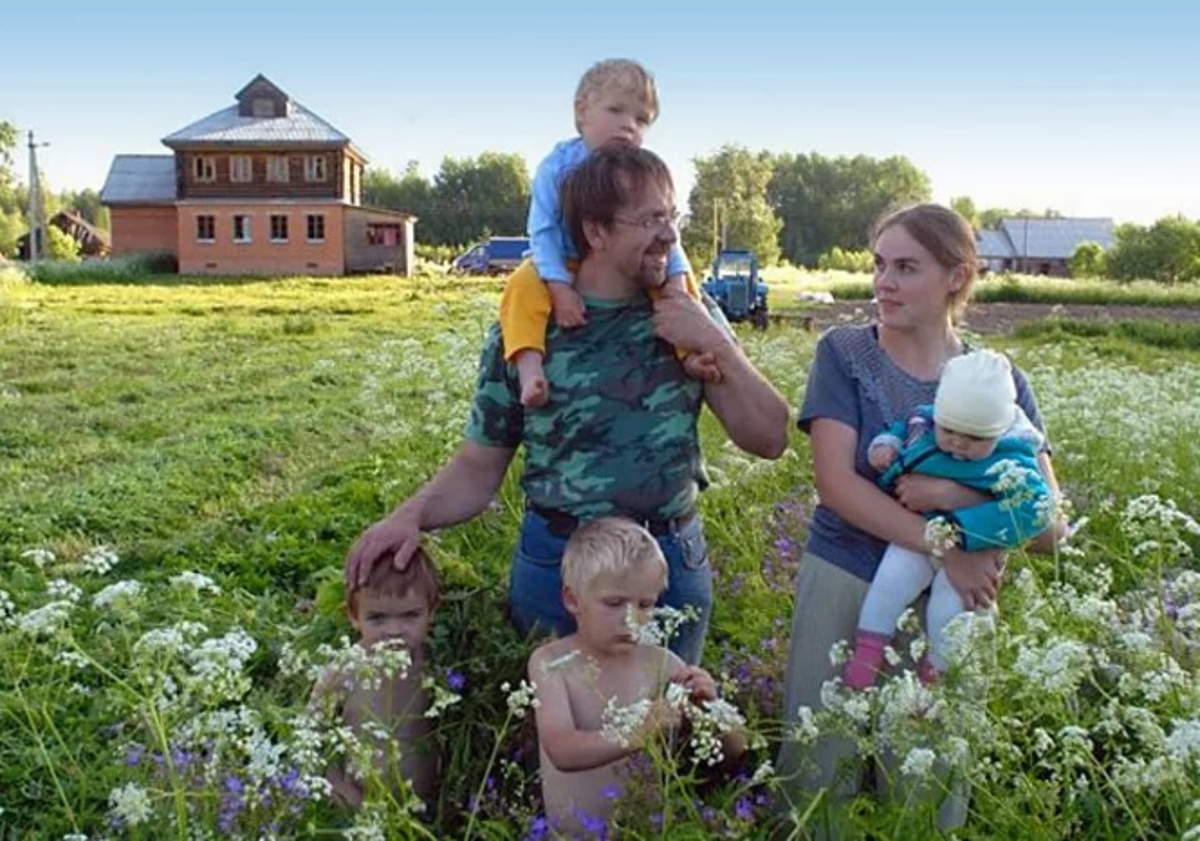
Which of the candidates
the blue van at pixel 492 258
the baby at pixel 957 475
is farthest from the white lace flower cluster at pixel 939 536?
the blue van at pixel 492 258

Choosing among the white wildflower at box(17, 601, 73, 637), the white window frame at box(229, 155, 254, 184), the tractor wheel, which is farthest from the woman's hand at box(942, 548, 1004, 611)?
the white window frame at box(229, 155, 254, 184)

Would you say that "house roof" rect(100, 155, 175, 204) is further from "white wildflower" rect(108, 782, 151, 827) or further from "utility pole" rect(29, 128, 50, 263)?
"white wildflower" rect(108, 782, 151, 827)

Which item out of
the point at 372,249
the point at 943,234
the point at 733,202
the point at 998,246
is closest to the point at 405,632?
the point at 943,234

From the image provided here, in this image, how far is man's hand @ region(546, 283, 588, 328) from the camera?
332 cm

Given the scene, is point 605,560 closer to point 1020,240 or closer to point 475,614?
point 475,614

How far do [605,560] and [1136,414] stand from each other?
5.49m

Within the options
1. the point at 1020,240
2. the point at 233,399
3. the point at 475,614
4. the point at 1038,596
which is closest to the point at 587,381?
the point at 475,614

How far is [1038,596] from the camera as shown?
2.96 m

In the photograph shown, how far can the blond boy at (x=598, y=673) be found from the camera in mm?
2906

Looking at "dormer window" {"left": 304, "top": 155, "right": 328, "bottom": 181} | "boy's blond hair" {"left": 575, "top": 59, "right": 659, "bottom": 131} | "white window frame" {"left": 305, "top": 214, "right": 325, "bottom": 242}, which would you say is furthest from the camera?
"dormer window" {"left": 304, "top": 155, "right": 328, "bottom": 181}

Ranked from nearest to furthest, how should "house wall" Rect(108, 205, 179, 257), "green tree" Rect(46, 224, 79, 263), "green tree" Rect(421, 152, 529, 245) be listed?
"house wall" Rect(108, 205, 179, 257) → "green tree" Rect(46, 224, 79, 263) → "green tree" Rect(421, 152, 529, 245)

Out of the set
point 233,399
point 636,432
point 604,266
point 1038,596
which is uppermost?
point 604,266

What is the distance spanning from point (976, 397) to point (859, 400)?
40 cm

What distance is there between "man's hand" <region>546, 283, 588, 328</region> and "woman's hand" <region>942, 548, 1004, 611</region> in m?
1.13
